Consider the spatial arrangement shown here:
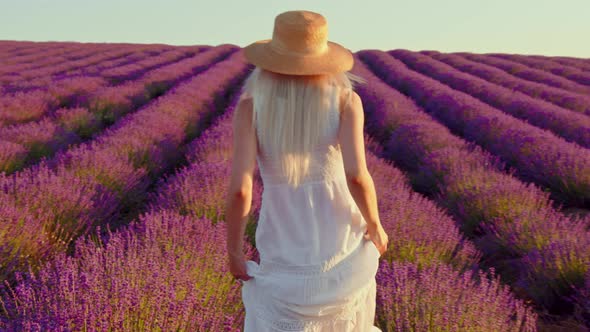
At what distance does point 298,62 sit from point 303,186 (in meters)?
0.40

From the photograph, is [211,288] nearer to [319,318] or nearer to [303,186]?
[319,318]

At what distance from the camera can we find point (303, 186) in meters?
1.61

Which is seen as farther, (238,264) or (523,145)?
(523,145)

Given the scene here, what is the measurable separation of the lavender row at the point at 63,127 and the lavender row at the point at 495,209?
420cm

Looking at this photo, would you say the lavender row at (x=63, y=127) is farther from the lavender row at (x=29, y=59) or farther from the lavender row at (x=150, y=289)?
the lavender row at (x=29, y=59)

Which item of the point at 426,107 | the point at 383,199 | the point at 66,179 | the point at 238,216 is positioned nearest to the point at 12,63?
the point at 426,107

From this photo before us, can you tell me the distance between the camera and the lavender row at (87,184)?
312 centimetres

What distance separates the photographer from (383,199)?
3635 millimetres

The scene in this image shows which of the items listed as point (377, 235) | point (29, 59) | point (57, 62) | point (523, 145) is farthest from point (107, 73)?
point (377, 235)

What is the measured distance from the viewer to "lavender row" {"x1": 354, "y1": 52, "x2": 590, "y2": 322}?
3.13 meters

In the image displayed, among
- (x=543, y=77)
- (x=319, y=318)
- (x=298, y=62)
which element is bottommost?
(x=319, y=318)

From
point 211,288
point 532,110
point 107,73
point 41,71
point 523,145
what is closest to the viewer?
point 211,288

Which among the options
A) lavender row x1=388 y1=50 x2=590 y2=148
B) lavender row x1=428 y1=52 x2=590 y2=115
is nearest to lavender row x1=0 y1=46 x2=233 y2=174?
lavender row x1=388 y1=50 x2=590 y2=148

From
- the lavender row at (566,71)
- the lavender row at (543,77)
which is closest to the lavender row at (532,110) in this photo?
the lavender row at (543,77)
